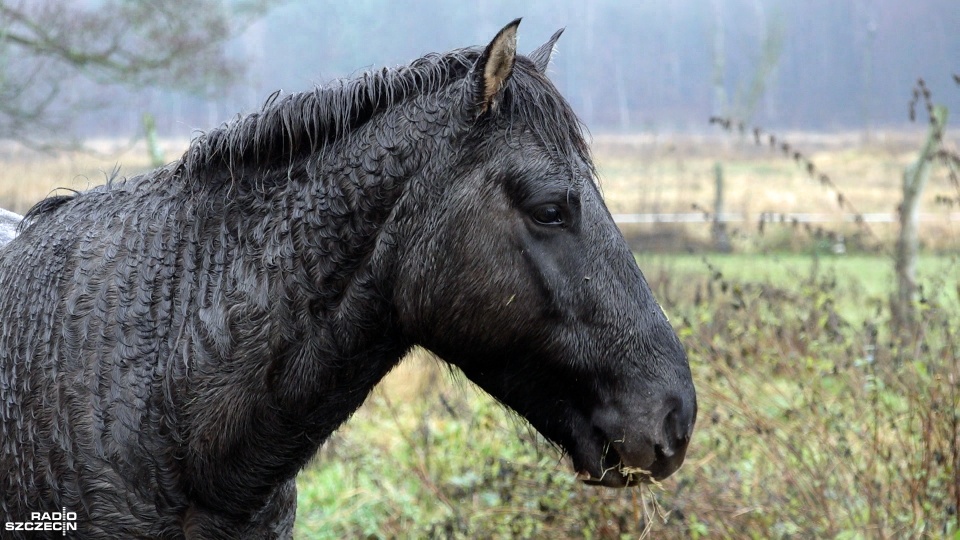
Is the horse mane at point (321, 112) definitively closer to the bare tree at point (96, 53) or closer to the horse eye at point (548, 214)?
the horse eye at point (548, 214)

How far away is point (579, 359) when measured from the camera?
228 cm

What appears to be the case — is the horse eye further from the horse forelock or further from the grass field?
the grass field

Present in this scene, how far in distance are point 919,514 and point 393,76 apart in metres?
3.14

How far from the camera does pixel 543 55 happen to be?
2635 millimetres

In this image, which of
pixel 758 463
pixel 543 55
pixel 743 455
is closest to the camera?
pixel 543 55

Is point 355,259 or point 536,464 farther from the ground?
point 355,259

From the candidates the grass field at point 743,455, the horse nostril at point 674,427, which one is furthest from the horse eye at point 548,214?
the grass field at point 743,455

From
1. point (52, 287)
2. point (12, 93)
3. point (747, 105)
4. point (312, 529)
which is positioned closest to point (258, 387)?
point (52, 287)

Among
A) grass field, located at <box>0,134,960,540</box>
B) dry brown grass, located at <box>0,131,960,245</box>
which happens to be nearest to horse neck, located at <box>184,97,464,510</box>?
grass field, located at <box>0,134,960,540</box>

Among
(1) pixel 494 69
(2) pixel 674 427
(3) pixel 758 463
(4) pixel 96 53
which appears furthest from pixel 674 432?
(4) pixel 96 53

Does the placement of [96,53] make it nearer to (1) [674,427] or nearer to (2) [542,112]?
(2) [542,112]

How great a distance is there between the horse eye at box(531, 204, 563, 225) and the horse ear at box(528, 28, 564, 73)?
1.70 feet

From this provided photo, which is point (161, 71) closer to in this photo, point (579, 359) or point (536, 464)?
point (536, 464)

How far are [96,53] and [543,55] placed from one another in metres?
8.23
